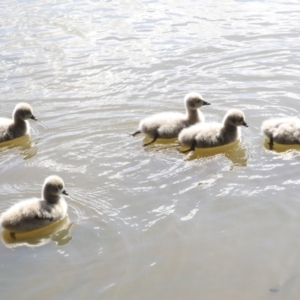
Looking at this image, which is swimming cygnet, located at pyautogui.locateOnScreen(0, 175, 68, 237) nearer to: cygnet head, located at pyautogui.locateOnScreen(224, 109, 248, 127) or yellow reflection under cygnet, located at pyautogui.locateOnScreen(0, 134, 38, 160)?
yellow reflection under cygnet, located at pyautogui.locateOnScreen(0, 134, 38, 160)

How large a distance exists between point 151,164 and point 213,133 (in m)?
0.86

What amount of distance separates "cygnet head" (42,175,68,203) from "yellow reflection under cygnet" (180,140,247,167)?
169 centimetres

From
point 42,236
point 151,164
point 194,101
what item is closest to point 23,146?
point 151,164

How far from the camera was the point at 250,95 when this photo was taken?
8359 millimetres

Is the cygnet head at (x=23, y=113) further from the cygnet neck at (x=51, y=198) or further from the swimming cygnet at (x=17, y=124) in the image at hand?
the cygnet neck at (x=51, y=198)

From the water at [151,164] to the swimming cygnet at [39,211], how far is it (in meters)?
0.11

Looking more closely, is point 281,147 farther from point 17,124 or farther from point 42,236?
point 17,124

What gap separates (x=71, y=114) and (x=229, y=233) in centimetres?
344

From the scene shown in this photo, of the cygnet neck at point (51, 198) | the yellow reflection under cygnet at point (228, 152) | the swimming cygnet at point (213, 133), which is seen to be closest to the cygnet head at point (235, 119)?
the swimming cygnet at point (213, 133)

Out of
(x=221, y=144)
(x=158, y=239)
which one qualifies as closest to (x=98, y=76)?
(x=221, y=144)

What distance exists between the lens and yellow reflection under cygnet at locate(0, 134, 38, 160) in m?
7.20

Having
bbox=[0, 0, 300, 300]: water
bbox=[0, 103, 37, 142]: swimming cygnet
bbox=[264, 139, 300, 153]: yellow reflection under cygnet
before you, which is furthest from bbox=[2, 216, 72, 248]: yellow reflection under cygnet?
bbox=[264, 139, 300, 153]: yellow reflection under cygnet

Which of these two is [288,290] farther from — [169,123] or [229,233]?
[169,123]

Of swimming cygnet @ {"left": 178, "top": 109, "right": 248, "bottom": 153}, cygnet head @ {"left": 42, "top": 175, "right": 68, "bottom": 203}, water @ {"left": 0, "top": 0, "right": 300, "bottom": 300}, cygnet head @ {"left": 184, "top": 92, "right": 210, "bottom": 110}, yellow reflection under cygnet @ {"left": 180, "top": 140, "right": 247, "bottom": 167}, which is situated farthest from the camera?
cygnet head @ {"left": 184, "top": 92, "right": 210, "bottom": 110}
